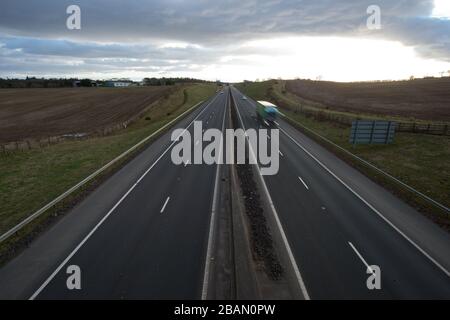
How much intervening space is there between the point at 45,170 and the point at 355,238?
84.4 feet

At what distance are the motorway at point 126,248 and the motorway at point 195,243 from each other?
48 mm

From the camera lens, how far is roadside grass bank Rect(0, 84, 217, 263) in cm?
1555

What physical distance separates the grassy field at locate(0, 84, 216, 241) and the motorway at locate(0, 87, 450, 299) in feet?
9.67

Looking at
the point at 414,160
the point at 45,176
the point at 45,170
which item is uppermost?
the point at 414,160

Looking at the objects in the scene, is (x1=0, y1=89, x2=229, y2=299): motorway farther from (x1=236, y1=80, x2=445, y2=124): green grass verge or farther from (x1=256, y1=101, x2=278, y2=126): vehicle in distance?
(x1=236, y1=80, x2=445, y2=124): green grass verge

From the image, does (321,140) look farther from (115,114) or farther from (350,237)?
(115,114)

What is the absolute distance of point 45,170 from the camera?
24984 mm

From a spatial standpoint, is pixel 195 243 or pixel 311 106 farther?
pixel 311 106

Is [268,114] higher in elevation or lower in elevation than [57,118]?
higher

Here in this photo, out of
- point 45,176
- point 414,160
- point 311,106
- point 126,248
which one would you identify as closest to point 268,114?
point 311,106

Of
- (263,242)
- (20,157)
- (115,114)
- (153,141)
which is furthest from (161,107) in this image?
(263,242)

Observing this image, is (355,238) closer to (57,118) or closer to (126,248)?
→ (126,248)

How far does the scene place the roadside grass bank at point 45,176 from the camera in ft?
51.0

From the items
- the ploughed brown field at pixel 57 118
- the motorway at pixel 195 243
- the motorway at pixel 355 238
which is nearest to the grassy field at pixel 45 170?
the motorway at pixel 195 243
